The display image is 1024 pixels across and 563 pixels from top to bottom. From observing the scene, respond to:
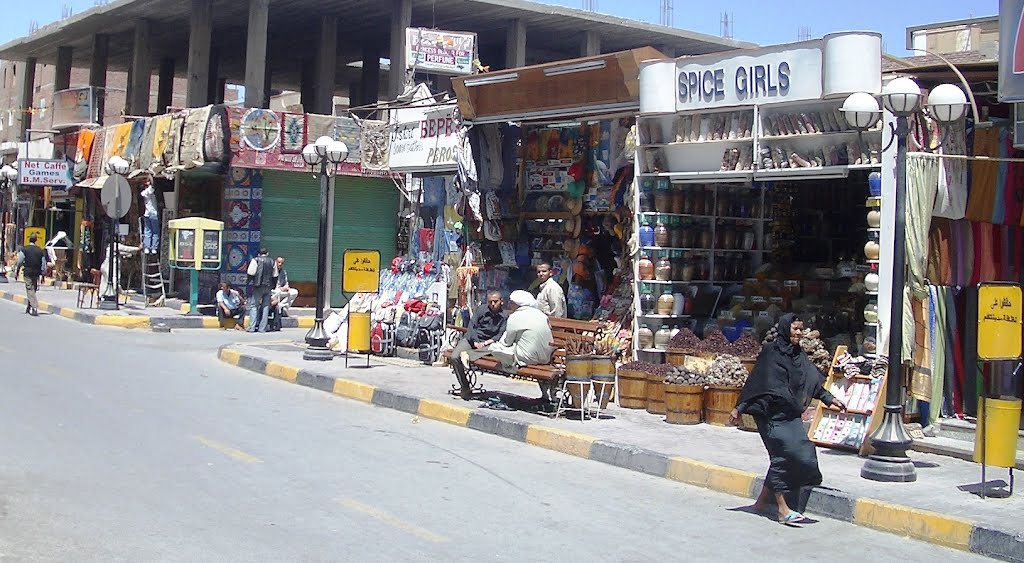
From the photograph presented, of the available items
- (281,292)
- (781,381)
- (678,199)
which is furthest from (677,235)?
(281,292)

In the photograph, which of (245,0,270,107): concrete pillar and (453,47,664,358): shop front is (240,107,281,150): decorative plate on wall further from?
(453,47,664,358): shop front

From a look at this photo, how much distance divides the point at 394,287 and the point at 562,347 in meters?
5.97

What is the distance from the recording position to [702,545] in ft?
25.4

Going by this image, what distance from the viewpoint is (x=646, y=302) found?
594 inches

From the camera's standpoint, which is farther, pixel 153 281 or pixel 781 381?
pixel 153 281

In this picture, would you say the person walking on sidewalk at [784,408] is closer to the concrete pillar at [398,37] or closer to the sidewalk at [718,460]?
the sidewalk at [718,460]

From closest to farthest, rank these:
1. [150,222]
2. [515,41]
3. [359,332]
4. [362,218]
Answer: [359,332]
[150,222]
[362,218]
[515,41]

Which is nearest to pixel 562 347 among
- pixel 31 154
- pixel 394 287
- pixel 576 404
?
pixel 576 404

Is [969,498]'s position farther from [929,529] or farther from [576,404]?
[576,404]

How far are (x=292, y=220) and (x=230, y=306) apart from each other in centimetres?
524

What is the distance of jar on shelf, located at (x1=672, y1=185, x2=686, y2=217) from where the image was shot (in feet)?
50.1

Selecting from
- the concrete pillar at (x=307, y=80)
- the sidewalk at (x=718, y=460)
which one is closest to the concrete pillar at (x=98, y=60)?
the concrete pillar at (x=307, y=80)

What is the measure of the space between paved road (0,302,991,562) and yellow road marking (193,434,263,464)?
3 cm

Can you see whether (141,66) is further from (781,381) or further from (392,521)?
(781,381)
